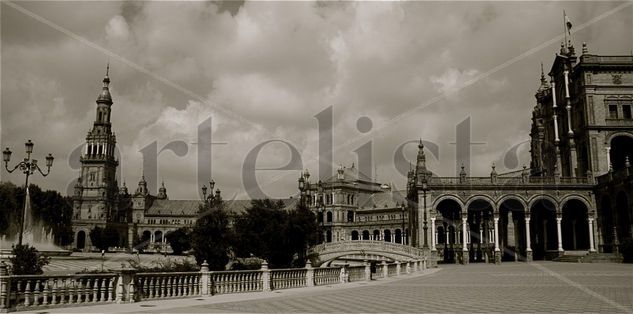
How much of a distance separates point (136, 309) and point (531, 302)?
35.9 feet

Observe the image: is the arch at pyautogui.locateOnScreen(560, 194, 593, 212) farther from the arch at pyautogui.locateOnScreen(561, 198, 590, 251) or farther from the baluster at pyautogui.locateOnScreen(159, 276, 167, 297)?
the baluster at pyautogui.locateOnScreen(159, 276, 167, 297)

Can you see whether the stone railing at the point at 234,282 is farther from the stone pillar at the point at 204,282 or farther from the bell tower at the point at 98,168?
the bell tower at the point at 98,168

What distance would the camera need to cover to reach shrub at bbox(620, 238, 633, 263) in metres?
38.8

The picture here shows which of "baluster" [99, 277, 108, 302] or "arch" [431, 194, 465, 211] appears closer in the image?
"baluster" [99, 277, 108, 302]

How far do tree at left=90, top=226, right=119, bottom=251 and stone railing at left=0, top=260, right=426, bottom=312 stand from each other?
312 feet

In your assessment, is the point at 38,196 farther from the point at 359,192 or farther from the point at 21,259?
the point at 21,259

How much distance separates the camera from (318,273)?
22.5 meters

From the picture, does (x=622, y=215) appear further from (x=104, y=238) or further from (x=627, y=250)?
(x=104, y=238)

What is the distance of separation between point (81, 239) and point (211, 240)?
102 meters

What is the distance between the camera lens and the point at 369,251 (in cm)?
4769

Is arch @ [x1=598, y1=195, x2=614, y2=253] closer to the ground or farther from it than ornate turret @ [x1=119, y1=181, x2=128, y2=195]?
closer to the ground

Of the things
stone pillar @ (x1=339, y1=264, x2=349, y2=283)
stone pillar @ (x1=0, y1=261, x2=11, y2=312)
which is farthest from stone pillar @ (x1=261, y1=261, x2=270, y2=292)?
stone pillar @ (x1=0, y1=261, x2=11, y2=312)

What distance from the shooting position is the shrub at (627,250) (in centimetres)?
3884

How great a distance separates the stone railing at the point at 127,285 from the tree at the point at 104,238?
9513 centimetres
